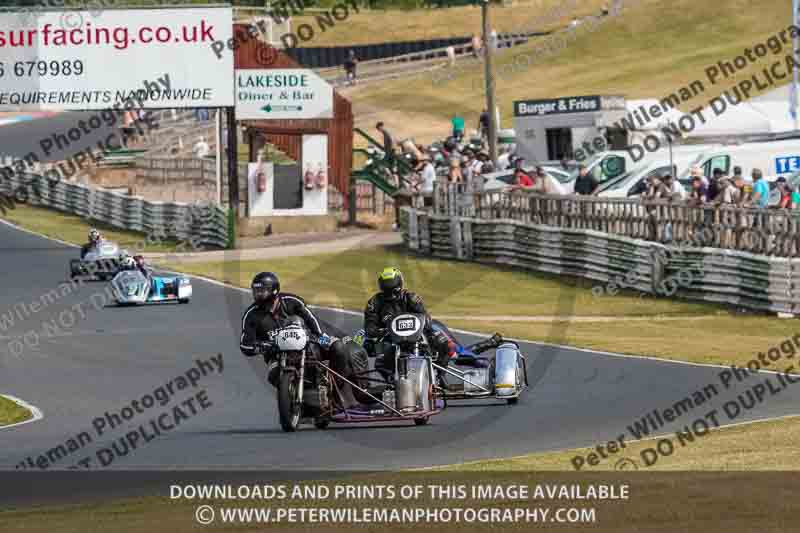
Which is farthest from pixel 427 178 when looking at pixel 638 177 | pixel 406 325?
pixel 406 325

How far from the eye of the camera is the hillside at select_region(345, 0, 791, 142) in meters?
71.6

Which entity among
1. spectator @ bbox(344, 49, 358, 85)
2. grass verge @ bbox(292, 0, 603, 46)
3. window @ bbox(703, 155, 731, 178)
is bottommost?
window @ bbox(703, 155, 731, 178)

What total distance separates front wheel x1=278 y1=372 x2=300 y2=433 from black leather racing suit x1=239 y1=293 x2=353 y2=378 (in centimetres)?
37

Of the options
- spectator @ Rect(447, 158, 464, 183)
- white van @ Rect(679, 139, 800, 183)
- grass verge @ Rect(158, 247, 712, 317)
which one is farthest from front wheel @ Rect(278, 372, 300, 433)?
spectator @ Rect(447, 158, 464, 183)

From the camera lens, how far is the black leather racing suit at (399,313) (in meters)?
15.6

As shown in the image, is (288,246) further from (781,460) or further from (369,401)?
(781,460)

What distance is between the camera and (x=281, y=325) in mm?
Answer: 14812

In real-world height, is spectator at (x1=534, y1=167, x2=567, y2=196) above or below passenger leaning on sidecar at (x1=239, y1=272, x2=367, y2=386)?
above

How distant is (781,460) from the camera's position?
486 inches

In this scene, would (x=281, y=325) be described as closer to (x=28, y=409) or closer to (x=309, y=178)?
(x=28, y=409)

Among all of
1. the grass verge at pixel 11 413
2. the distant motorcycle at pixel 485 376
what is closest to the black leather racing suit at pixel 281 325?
the distant motorcycle at pixel 485 376

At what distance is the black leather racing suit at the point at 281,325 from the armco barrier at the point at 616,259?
11614 millimetres

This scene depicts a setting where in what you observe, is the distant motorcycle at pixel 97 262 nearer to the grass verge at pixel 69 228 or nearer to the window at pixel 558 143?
the grass verge at pixel 69 228

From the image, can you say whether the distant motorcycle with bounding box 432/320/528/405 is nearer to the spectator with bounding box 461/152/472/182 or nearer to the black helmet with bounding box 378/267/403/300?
the black helmet with bounding box 378/267/403/300
